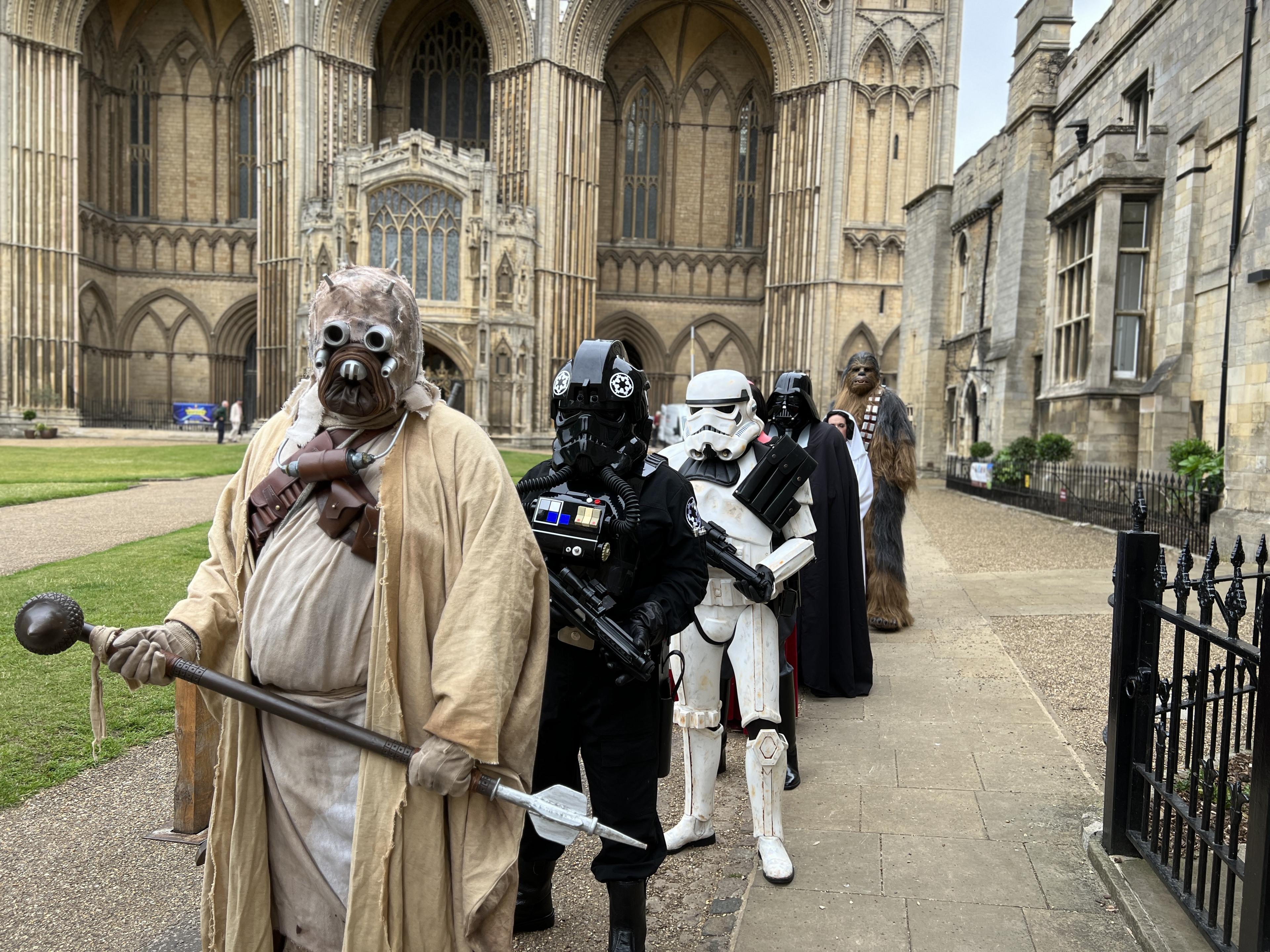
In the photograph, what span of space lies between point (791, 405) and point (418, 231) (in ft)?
96.7

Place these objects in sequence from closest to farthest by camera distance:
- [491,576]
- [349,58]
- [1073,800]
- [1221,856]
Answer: [491,576] → [1221,856] → [1073,800] → [349,58]

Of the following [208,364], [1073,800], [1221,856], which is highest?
[208,364]

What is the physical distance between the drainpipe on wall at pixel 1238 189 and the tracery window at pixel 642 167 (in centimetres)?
2873

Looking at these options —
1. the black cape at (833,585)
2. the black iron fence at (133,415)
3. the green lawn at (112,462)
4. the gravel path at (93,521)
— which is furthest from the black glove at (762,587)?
the black iron fence at (133,415)

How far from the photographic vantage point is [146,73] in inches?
1483

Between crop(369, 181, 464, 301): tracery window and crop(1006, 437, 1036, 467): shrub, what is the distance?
70.2ft

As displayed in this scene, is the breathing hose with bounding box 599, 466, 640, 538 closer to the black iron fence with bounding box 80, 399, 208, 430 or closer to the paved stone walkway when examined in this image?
the paved stone walkway

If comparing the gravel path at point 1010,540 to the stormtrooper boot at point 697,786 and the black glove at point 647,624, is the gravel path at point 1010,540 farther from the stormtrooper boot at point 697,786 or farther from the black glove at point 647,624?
the black glove at point 647,624

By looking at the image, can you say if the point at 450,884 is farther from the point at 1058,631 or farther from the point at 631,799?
the point at 1058,631

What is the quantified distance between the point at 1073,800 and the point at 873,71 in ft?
120

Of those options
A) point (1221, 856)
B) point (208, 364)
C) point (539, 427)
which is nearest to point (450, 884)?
point (1221, 856)

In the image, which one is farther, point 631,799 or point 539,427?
point 539,427

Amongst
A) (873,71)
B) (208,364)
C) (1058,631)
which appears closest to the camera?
(1058,631)

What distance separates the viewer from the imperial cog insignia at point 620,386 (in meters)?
2.82
